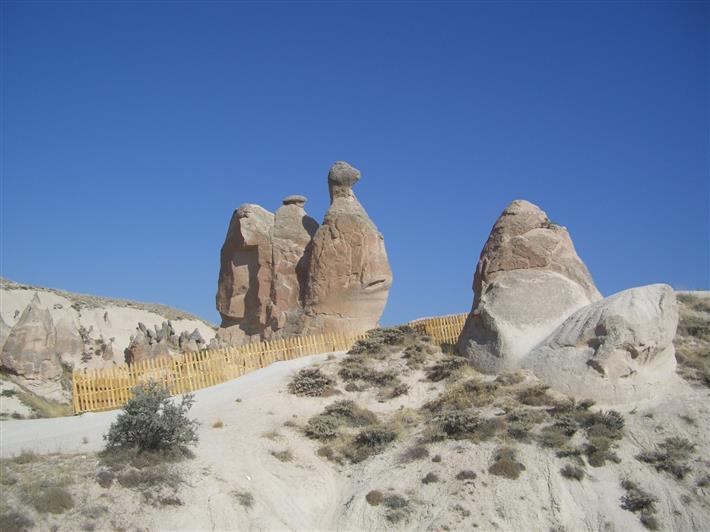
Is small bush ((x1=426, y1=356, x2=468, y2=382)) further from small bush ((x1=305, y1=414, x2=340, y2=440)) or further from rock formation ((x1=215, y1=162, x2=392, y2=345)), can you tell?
rock formation ((x1=215, y1=162, x2=392, y2=345))

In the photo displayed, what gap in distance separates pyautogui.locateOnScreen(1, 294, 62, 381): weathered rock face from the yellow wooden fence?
238 inches

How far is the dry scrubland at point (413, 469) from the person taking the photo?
34.7 ft

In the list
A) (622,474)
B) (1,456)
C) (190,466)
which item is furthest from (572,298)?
(1,456)

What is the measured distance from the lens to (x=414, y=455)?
1293 cm

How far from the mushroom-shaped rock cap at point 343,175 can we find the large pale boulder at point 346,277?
1273mm

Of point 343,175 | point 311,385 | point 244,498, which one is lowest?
point 244,498

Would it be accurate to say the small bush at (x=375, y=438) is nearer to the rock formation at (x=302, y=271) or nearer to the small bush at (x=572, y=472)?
the small bush at (x=572, y=472)

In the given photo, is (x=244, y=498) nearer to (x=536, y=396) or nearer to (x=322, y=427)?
(x=322, y=427)

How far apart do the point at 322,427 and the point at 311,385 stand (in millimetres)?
2312

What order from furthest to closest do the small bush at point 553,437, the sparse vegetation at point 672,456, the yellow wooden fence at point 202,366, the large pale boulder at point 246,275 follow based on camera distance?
the large pale boulder at point 246,275, the yellow wooden fence at point 202,366, the small bush at point 553,437, the sparse vegetation at point 672,456

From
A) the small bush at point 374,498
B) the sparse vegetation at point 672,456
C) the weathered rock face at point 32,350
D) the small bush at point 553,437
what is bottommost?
the sparse vegetation at point 672,456

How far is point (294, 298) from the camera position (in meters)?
23.2

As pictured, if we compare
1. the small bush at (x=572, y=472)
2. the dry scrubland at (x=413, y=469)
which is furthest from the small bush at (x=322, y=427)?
the small bush at (x=572, y=472)

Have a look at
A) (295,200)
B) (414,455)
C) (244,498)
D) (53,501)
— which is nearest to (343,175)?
(295,200)
